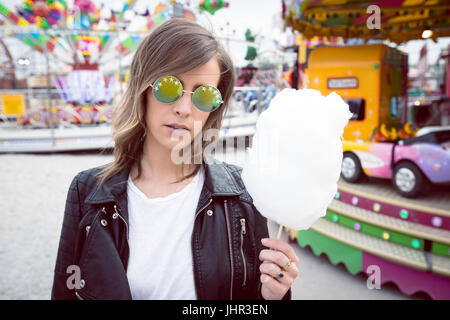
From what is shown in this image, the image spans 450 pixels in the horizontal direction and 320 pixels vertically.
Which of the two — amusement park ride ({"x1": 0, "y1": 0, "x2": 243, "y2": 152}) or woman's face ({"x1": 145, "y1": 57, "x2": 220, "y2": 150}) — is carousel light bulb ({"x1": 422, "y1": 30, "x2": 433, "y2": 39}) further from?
amusement park ride ({"x1": 0, "y1": 0, "x2": 243, "y2": 152})

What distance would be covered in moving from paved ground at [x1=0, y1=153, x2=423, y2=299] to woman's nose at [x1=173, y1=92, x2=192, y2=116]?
4.81ft

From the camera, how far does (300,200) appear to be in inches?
38.7

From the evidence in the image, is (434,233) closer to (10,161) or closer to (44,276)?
(44,276)

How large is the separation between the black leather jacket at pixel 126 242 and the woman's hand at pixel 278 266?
13cm

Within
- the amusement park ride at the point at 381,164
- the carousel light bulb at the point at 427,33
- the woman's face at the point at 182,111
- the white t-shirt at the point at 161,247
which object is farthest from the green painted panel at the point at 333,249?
the carousel light bulb at the point at 427,33

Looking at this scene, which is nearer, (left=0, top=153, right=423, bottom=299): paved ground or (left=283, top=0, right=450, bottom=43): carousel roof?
(left=0, top=153, right=423, bottom=299): paved ground

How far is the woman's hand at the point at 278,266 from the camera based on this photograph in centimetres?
96

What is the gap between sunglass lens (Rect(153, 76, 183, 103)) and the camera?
104 centimetres

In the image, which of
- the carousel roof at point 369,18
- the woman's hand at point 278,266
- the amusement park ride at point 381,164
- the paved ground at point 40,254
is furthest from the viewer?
the carousel roof at point 369,18

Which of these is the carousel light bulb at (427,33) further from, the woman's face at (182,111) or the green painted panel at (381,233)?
the woman's face at (182,111)

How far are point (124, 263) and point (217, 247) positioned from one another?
0.29 m

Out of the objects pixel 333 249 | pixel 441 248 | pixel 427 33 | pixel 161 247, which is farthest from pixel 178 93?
pixel 427 33

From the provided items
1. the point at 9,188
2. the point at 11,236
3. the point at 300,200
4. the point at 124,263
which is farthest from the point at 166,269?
the point at 9,188

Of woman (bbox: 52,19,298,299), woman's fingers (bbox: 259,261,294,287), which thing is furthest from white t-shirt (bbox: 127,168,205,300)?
woman's fingers (bbox: 259,261,294,287)
